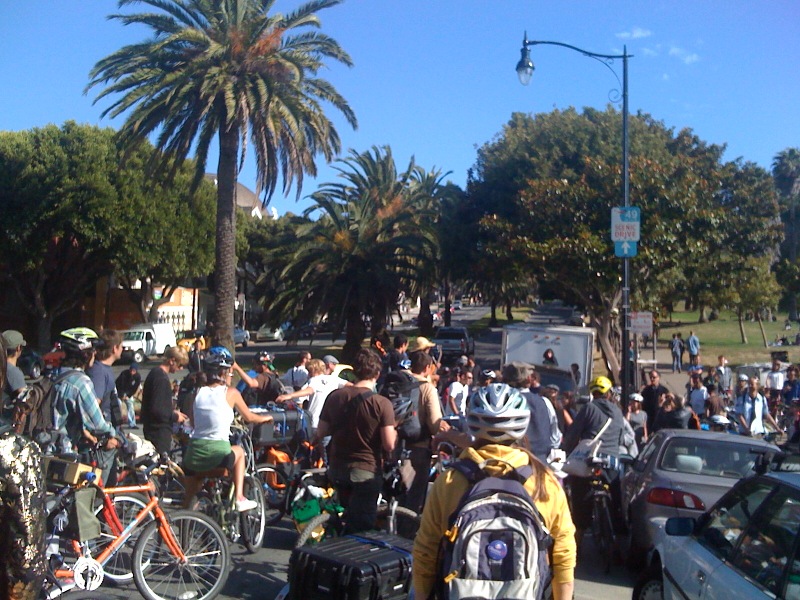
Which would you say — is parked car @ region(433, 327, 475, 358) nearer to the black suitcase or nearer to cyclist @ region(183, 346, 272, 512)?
cyclist @ region(183, 346, 272, 512)

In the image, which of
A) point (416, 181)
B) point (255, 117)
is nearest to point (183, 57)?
point (255, 117)

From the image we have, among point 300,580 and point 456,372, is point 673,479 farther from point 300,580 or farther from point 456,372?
point 456,372

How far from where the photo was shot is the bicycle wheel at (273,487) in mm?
8164

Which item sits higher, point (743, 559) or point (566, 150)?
point (566, 150)

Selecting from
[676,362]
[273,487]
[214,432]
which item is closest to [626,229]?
[273,487]

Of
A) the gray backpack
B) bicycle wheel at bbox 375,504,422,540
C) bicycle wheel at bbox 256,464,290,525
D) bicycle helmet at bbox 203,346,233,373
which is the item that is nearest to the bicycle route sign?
bicycle wheel at bbox 256,464,290,525

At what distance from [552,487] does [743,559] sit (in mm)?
1446

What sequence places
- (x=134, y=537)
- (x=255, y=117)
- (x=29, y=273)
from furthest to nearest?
(x=29, y=273) → (x=255, y=117) → (x=134, y=537)

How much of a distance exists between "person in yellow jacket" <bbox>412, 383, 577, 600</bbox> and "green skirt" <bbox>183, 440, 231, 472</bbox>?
3.76 m

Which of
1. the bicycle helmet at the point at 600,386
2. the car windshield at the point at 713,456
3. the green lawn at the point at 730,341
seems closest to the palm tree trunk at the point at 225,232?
the bicycle helmet at the point at 600,386

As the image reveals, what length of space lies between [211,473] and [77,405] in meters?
1.17

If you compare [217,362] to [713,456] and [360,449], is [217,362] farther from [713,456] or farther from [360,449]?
[713,456]

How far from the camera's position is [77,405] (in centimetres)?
658

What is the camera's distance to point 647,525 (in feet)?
23.4
